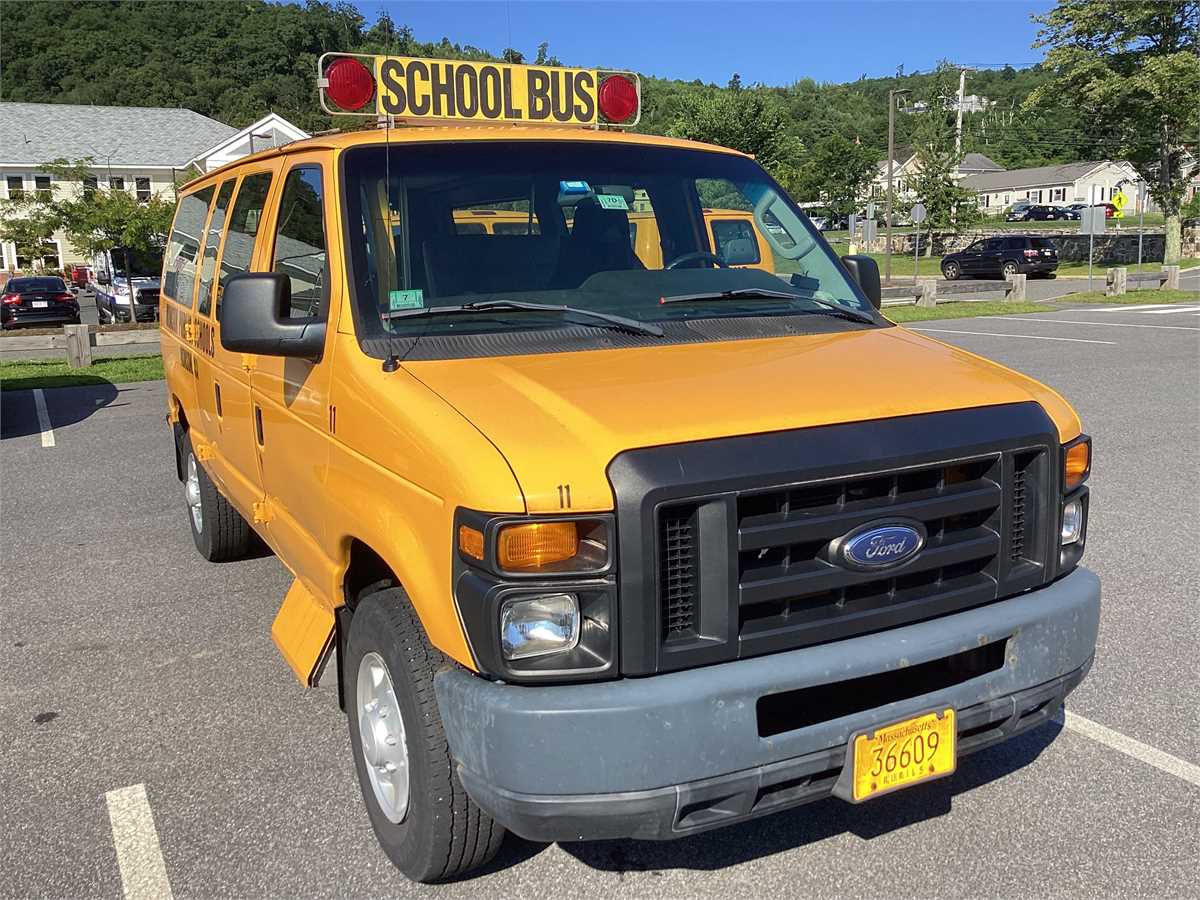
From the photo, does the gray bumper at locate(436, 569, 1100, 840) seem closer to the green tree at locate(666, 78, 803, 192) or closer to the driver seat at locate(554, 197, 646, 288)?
the driver seat at locate(554, 197, 646, 288)

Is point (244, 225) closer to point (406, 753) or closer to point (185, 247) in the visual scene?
point (185, 247)

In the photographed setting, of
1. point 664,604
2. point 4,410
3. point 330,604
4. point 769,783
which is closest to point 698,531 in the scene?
point 664,604

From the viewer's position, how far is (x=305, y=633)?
3789 mm

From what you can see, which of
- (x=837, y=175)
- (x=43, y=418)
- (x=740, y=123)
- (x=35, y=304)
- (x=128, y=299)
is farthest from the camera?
(x=837, y=175)

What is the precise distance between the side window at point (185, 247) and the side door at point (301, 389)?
156cm

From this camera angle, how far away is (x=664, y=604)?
246cm

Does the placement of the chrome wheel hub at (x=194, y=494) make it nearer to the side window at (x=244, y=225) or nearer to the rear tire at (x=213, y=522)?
the rear tire at (x=213, y=522)

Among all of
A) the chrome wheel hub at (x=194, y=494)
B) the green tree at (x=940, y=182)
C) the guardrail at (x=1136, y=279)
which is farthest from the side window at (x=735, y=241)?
the green tree at (x=940, y=182)

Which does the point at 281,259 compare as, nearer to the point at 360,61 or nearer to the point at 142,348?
the point at 360,61

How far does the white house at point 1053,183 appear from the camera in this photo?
111 meters

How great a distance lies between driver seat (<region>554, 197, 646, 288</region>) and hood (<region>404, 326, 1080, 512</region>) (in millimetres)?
599

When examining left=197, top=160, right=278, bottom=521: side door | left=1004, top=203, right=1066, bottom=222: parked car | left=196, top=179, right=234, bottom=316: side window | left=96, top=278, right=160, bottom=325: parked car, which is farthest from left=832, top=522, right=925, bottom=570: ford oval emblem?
left=1004, top=203, right=1066, bottom=222: parked car

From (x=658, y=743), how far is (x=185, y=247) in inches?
179

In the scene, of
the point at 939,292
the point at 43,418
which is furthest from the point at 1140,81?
the point at 43,418
